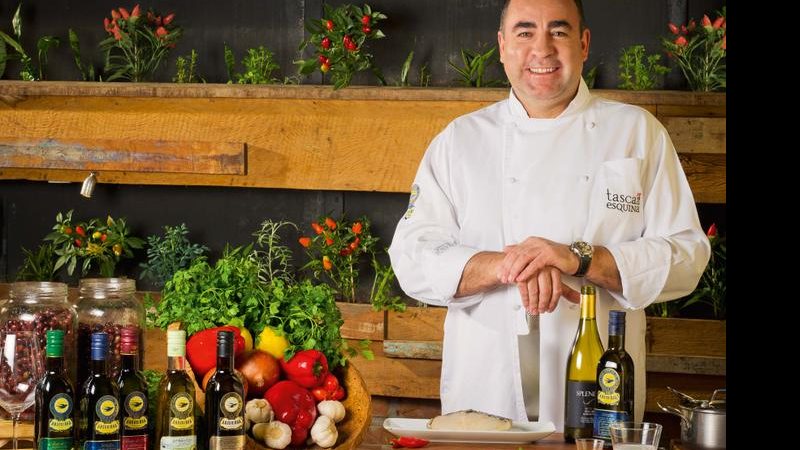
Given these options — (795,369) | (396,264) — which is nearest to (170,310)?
(396,264)

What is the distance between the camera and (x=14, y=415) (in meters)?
1.99

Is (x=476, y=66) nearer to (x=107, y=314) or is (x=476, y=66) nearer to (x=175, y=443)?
(x=107, y=314)

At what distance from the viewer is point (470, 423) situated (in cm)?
217

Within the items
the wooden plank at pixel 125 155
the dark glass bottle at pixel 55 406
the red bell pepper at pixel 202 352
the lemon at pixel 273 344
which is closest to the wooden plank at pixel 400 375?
the wooden plank at pixel 125 155

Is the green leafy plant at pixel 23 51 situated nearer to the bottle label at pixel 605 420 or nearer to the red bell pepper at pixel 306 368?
the red bell pepper at pixel 306 368

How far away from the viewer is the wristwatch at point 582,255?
8.49ft

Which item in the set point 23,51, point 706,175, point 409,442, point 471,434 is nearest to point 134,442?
point 409,442

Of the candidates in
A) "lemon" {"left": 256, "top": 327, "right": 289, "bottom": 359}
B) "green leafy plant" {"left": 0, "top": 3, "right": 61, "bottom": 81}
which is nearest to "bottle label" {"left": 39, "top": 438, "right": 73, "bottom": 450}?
"lemon" {"left": 256, "top": 327, "right": 289, "bottom": 359}

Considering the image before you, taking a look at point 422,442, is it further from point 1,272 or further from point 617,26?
point 1,272

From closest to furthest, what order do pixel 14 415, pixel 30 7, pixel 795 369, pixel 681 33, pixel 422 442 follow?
pixel 795 369, pixel 14 415, pixel 422 442, pixel 681 33, pixel 30 7

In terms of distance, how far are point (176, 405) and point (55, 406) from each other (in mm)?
204

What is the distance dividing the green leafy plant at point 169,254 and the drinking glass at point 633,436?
119 inches

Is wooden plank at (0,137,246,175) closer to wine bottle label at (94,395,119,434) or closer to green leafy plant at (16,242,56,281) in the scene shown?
green leafy plant at (16,242,56,281)

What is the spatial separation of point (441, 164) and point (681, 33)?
67.8 inches
